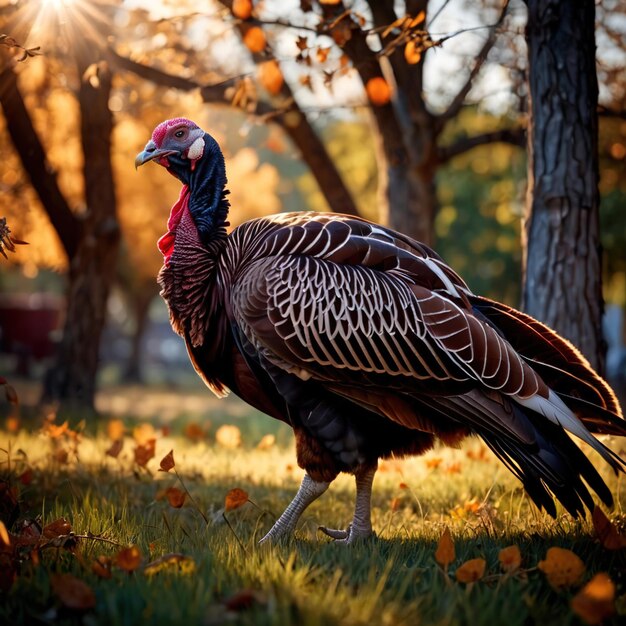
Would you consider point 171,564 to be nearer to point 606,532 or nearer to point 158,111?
point 606,532

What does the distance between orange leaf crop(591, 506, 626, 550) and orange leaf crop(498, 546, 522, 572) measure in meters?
0.54

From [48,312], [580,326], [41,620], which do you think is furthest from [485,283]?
[41,620]

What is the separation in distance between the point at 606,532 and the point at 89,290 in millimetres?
8351

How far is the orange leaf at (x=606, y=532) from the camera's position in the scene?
10.3ft

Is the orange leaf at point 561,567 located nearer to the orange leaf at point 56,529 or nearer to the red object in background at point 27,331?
the orange leaf at point 56,529

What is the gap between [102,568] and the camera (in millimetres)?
2795

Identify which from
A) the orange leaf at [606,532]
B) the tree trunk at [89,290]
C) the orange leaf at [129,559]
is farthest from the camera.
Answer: the tree trunk at [89,290]

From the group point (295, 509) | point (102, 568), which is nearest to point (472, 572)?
point (295, 509)

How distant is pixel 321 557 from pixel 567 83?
4.01 m

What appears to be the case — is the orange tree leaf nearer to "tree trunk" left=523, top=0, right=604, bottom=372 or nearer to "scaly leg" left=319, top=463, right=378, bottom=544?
"scaly leg" left=319, top=463, right=378, bottom=544

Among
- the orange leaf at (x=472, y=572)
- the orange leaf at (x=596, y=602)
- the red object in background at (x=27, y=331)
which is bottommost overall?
the red object in background at (x=27, y=331)

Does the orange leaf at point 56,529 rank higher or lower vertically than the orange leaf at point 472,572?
lower

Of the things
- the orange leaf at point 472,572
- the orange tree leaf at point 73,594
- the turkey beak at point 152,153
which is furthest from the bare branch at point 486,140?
the orange tree leaf at point 73,594

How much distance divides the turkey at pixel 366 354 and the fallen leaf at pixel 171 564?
81cm
